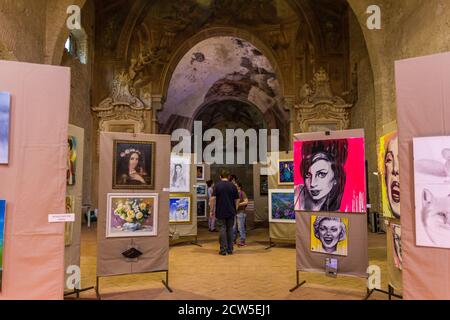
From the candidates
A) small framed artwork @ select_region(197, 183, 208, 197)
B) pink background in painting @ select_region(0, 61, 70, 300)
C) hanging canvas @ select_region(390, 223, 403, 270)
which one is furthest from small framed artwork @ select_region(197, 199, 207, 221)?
pink background in painting @ select_region(0, 61, 70, 300)

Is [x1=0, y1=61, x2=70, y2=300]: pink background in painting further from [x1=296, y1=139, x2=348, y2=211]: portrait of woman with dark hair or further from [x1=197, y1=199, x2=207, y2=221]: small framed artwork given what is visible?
[x1=197, y1=199, x2=207, y2=221]: small framed artwork

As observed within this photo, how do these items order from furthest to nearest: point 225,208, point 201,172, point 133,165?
1. point 201,172
2. point 225,208
3. point 133,165

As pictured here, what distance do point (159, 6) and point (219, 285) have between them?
13012 mm

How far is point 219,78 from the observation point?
22156 mm

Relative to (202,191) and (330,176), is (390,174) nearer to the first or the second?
(330,176)

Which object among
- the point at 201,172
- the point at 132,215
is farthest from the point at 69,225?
the point at 201,172

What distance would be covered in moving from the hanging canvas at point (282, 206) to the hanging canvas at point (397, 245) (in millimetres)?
4637

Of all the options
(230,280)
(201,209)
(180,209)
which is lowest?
(230,280)

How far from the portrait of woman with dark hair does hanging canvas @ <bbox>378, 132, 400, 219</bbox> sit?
23.2 inches

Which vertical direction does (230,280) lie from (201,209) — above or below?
below

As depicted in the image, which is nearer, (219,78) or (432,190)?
(432,190)

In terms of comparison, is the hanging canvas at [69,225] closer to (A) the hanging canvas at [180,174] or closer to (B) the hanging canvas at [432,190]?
(B) the hanging canvas at [432,190]

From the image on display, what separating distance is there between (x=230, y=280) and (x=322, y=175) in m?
2.18

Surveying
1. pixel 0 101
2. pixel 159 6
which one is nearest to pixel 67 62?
pixel 159 6
